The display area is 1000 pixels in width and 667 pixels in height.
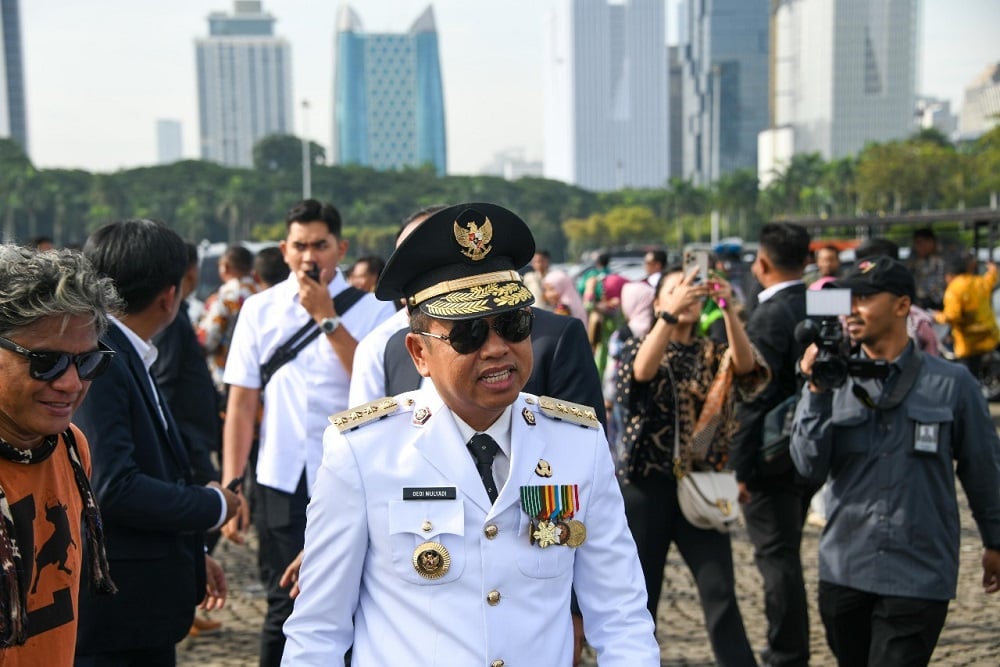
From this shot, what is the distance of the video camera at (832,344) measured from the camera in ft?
11.7

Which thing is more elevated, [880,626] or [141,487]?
[141,487]

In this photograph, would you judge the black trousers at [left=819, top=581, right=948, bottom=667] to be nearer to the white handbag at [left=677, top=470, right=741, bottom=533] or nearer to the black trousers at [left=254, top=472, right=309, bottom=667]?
the white handbag at [left=677, top=470, right=741, bottom=533]

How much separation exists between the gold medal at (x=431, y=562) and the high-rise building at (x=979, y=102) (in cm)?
14688

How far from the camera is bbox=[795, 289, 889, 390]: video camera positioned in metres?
3.58

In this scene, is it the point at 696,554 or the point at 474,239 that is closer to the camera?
the point at 474,239

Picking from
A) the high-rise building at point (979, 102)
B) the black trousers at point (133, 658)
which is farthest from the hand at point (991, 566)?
the high-rise building at point (979, 102)

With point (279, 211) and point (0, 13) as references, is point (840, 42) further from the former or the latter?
point (0, 13)

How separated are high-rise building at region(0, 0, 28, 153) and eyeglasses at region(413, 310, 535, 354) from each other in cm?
16766

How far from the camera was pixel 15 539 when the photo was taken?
213cm

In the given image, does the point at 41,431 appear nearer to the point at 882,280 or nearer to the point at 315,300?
the point at 315,300

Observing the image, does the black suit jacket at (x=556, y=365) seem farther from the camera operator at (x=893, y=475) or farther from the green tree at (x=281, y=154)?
the green tree at (x=281, y=154)

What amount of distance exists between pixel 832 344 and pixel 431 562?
1960 mm

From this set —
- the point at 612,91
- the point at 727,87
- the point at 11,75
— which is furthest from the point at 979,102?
the point at 11,75

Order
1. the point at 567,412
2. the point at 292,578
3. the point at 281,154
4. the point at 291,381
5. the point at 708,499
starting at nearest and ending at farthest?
the point at 567,412, the point at 292,578, the point at 708,499, the point at 291,381, the point at 281,154
